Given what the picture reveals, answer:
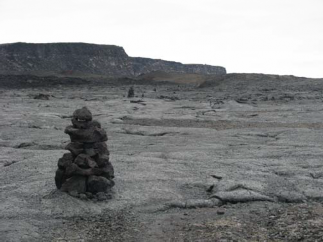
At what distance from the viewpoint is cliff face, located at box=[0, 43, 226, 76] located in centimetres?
10556

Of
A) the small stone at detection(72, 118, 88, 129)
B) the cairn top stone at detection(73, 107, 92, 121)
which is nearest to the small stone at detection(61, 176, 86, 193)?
the small stone at detection(72, 118, 88, 129)

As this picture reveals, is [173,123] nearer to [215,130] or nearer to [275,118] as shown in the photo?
[215,130]

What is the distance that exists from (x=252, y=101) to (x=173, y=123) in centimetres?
1346

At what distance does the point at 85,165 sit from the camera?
9695 millimetres

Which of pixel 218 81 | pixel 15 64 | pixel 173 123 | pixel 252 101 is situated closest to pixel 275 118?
pixel 173 123

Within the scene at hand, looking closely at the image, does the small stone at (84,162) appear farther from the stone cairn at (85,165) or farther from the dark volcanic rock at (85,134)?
the dark volcanic rock at (85,134)

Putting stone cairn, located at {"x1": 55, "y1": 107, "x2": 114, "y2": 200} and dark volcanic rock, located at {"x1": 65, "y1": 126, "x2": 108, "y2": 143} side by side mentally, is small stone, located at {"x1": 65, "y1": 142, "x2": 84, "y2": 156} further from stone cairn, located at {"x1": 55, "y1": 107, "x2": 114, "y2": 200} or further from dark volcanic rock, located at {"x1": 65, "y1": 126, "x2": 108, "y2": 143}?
dark volcanic rock, located at {"x1": 65, "y1": 126, "x2": 108, "y2": 143}

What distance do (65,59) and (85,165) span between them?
10852 centimetres

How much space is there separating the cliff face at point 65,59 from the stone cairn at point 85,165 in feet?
303

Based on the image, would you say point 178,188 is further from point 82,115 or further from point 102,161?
point 82,115

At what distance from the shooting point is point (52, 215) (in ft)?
27.9

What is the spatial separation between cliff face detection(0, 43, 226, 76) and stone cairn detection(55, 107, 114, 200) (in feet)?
303

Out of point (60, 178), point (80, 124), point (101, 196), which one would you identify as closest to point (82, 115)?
point (80, 124)

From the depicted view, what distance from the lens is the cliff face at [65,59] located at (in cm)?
10556
